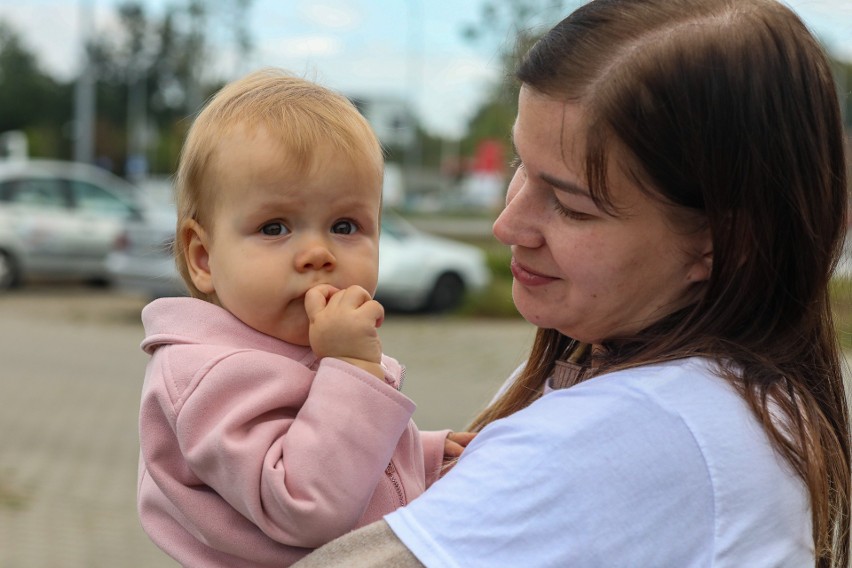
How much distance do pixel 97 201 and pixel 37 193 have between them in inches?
32.0

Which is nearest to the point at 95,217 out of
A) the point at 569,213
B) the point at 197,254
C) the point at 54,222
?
the point at 54,222

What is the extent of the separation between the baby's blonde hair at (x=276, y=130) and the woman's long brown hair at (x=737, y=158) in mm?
301

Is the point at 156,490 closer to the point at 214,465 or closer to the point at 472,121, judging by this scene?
the point at 214,465

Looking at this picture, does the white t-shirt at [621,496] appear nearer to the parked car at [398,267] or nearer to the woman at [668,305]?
the woman at [668,305]

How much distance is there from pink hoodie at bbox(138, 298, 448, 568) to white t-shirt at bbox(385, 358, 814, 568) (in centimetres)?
19

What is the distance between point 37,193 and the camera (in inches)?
571

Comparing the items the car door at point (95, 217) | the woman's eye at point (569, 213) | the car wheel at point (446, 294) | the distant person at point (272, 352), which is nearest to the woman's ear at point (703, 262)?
the woman's eye at point (569, 213)

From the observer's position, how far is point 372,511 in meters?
1.63

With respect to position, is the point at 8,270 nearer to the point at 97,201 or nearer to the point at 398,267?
the point at 97,201

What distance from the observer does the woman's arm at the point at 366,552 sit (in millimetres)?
1301

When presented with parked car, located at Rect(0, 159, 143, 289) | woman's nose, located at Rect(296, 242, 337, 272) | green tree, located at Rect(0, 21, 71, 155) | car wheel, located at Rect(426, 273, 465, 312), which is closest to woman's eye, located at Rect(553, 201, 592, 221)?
woman's nose, located at Rect(296, 242, 337, 272)

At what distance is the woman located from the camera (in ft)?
4.23

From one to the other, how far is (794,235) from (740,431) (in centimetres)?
32

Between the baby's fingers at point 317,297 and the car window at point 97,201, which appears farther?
the car window at point 97,201
